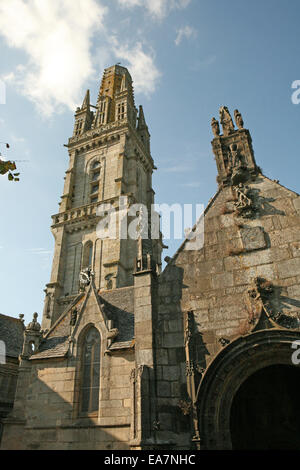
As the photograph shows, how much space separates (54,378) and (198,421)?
711 cm

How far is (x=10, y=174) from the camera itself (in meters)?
7.51

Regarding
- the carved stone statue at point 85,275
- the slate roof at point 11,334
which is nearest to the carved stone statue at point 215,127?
the slate roof at point 11,334

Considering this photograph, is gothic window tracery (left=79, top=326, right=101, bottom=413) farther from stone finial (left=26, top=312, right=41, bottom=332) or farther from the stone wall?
the stone wall

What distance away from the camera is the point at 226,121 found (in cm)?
1384

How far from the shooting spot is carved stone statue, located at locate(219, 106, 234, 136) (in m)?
13.6

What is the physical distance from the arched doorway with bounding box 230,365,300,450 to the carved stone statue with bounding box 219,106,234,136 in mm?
8651

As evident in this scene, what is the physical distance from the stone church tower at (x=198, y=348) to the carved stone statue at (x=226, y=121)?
0.14ft

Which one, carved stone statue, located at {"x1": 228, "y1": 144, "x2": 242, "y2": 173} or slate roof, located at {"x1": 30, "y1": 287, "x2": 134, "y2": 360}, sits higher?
carved stone statue, located at {"x1": 228, "y1": 144, "x2": 242, "y2": 173}

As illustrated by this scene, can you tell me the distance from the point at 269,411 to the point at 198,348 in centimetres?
322
